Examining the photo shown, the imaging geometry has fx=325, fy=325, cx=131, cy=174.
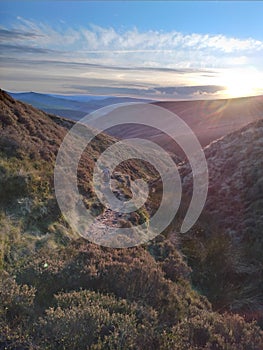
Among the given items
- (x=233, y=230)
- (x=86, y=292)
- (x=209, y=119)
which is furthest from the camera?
(x=209, y=119)

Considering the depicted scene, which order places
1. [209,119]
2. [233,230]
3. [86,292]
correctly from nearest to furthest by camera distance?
[86,292]
[233,230]
[209,119]

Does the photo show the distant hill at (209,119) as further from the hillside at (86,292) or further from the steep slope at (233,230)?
the hillside at (86,292)

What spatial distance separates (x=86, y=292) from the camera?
7.58 meters

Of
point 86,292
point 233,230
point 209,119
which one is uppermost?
point 209,119

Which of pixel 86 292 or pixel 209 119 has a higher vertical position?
pixel 209 119

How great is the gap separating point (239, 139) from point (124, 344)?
17321 millimetres

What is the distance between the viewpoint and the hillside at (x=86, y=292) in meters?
6.20

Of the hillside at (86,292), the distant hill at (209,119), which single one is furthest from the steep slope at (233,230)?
the distant hill at (209,119)

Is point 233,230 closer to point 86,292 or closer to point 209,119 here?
point 86,292

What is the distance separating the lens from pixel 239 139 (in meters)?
20.9

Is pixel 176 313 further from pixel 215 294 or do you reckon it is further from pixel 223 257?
pixel 223 257

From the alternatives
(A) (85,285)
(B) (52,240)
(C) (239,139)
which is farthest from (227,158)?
(A) (85,285)

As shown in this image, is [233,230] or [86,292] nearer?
[86,292]

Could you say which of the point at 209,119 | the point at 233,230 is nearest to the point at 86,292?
the point at 233,230
